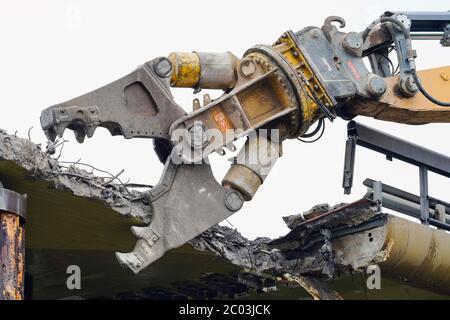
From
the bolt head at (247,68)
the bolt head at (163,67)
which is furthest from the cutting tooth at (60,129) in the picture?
the bolt head at (247,68)

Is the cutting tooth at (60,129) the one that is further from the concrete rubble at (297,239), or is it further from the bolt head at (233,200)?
the bolt head at (233,200)

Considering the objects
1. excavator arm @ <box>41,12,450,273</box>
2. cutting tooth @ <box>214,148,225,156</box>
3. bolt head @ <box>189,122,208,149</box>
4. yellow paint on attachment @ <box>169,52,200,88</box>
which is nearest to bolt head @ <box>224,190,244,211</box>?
excavator arm @ <box>41,12,450,273</box>

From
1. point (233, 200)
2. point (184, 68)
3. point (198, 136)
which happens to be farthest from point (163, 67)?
point (233, 200)

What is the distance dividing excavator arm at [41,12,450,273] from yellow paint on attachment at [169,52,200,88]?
0.04 feet

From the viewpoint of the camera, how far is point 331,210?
1407cm

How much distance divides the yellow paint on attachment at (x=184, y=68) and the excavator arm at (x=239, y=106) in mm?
11

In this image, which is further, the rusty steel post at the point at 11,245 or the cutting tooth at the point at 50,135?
the cutting tooth at the point at 50,135

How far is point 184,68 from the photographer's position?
→ 13.4 metres

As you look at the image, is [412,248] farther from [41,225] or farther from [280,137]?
[41,225]

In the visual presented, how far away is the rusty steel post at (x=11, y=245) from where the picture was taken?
11.9 m

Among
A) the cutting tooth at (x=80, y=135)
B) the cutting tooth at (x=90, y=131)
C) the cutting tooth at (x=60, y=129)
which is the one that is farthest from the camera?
the cutting tooth at (x=80, y=135)

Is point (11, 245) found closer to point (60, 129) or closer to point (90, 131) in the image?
point (60, 129)

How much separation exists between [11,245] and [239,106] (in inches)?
123

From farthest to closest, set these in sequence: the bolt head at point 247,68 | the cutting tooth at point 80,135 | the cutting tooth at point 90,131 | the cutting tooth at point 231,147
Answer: the bolt head at point 247,68 → the cutting tooth at point 231,147 → the cutting tooth at point 80,135 → the cutting tooth at point 90,131
